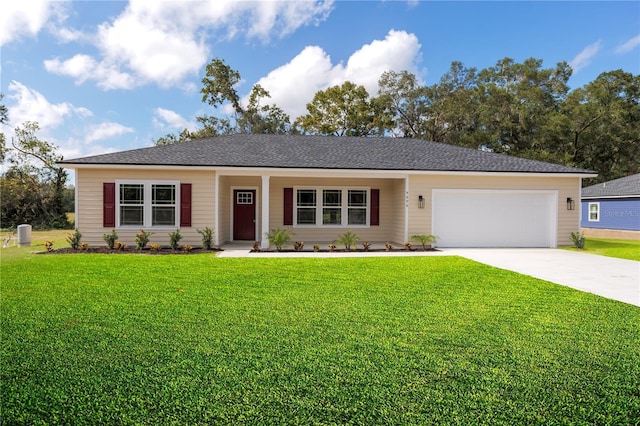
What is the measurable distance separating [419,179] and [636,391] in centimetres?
1056

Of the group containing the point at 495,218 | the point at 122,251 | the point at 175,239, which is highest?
the point at 495,218

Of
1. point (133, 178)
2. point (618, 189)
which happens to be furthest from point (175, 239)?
point (618, 189)

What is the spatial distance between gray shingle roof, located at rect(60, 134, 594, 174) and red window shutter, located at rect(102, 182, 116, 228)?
84 cm

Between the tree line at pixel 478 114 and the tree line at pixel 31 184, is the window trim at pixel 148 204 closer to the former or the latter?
the tree line at pixel 31 184

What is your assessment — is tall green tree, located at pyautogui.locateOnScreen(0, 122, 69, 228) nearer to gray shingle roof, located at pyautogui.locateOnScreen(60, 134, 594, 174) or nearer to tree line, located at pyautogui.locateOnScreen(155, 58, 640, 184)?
tree line, located at pyautogui.locateOnScreen(155, 58, 640, 184)

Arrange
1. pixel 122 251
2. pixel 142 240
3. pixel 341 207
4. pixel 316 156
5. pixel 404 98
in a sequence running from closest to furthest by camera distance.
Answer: pixel 122 251 → pixel 142 240 → pixel 316 156 → pixel 341 207 → pixel 404 98

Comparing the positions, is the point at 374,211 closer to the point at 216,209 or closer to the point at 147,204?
the point at 216,209

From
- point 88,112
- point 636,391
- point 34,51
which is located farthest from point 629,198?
point 88,112

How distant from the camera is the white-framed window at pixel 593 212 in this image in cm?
2214

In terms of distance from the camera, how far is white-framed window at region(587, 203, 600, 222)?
22.1 meters

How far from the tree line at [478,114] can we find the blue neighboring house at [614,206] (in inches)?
237

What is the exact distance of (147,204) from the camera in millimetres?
12422

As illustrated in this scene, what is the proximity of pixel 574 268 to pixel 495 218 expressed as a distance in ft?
15.5

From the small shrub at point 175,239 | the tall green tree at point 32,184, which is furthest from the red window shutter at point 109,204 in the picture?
the tall green tree at point 32,184
